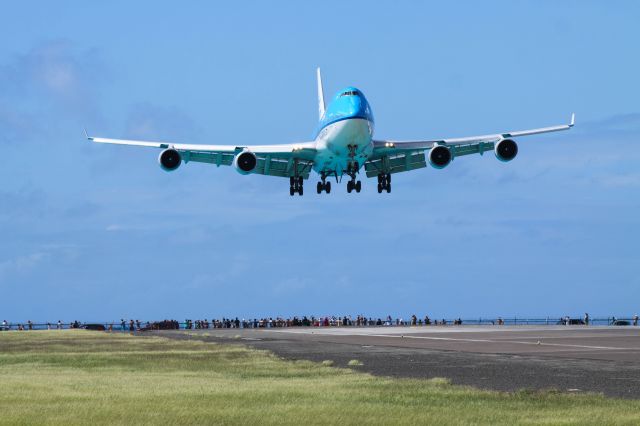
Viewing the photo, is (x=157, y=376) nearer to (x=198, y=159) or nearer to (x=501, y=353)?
(x=501, y=353)

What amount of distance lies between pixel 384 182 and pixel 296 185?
22.6 feet

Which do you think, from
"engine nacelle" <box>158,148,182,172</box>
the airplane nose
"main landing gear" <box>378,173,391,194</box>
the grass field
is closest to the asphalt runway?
the grass field

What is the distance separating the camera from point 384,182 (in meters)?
73.1

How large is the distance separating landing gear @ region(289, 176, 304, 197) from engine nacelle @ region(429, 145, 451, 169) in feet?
40.3

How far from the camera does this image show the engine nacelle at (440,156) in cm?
6525

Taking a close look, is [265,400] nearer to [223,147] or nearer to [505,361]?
[505,361]

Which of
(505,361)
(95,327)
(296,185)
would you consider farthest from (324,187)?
(95,327)

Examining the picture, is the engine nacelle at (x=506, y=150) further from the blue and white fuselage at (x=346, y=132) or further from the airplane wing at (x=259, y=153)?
the airplane wing at (x=259, y=153)

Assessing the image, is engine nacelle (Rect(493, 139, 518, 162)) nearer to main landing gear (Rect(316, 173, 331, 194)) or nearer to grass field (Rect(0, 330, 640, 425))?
main landing gear (Rect(316, 173, 331, 194))

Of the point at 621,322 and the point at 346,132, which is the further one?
the point at 621,322

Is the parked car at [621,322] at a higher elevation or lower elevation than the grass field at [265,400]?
higher

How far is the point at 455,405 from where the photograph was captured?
79.2ft

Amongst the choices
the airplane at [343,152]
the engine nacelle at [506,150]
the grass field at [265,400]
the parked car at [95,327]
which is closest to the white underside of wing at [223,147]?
the airplane at [343,152]

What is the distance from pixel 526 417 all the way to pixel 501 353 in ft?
79.8
